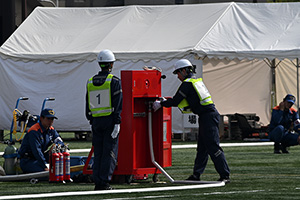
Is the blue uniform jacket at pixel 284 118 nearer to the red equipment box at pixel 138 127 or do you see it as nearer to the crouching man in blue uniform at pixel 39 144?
the red equipment box at pixel 138 127

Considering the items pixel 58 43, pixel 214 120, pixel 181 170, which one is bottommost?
pixel 181 170

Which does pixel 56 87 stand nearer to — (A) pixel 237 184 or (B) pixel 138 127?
(B) pixel 138 127

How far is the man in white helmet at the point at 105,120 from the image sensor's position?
38.6 feet

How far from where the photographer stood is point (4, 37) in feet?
123

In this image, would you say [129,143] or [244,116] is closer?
[129,143]

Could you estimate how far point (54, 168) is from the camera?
13156 millimetres

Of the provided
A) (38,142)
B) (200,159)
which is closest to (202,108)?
(200,159)

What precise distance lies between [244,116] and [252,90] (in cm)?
526

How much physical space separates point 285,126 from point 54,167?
834 cm

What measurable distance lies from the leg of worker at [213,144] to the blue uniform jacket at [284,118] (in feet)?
23.8

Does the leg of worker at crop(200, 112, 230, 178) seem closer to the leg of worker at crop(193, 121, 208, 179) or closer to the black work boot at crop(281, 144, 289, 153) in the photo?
the leg of worker at crop(193, 121, 208, 179)

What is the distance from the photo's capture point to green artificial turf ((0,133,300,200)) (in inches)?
430

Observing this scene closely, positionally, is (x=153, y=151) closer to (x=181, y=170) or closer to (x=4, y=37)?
(x=181, y=170)

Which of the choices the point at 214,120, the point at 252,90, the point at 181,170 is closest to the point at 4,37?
the point at 252,90
